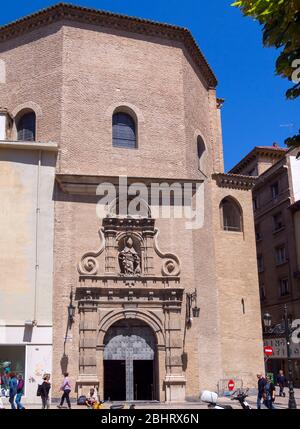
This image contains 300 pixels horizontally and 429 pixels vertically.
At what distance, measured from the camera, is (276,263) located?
3784cm

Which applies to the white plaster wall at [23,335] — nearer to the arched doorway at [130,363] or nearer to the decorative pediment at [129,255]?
the arched doorway at [130,363]

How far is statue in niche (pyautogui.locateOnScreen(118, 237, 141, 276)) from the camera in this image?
857 inches

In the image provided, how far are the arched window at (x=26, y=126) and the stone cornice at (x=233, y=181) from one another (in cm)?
842

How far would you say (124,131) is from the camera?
24.0m

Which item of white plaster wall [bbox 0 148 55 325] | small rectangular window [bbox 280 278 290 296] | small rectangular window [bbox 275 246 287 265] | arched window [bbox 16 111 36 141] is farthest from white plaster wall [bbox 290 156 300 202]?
A: white plaster wall [bbox 0 148 55 325]

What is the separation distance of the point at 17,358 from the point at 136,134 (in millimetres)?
10325

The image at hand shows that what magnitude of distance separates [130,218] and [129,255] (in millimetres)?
1498

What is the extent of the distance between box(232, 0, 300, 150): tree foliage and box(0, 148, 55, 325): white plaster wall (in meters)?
15.5

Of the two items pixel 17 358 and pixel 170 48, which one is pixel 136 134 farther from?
pixel 17 358

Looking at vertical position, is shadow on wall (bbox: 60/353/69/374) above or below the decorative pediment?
below

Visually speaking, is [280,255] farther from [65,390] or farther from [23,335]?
[65,390]

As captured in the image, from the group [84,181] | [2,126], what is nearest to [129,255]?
[84,181]

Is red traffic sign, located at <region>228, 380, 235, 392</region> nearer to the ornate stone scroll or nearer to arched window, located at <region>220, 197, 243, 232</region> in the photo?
the ornate stone scroll

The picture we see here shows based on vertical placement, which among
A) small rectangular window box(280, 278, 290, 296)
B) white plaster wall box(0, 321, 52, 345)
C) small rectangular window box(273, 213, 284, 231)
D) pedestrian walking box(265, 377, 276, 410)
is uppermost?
small rectangular window box(273, 213, 284, 231)
